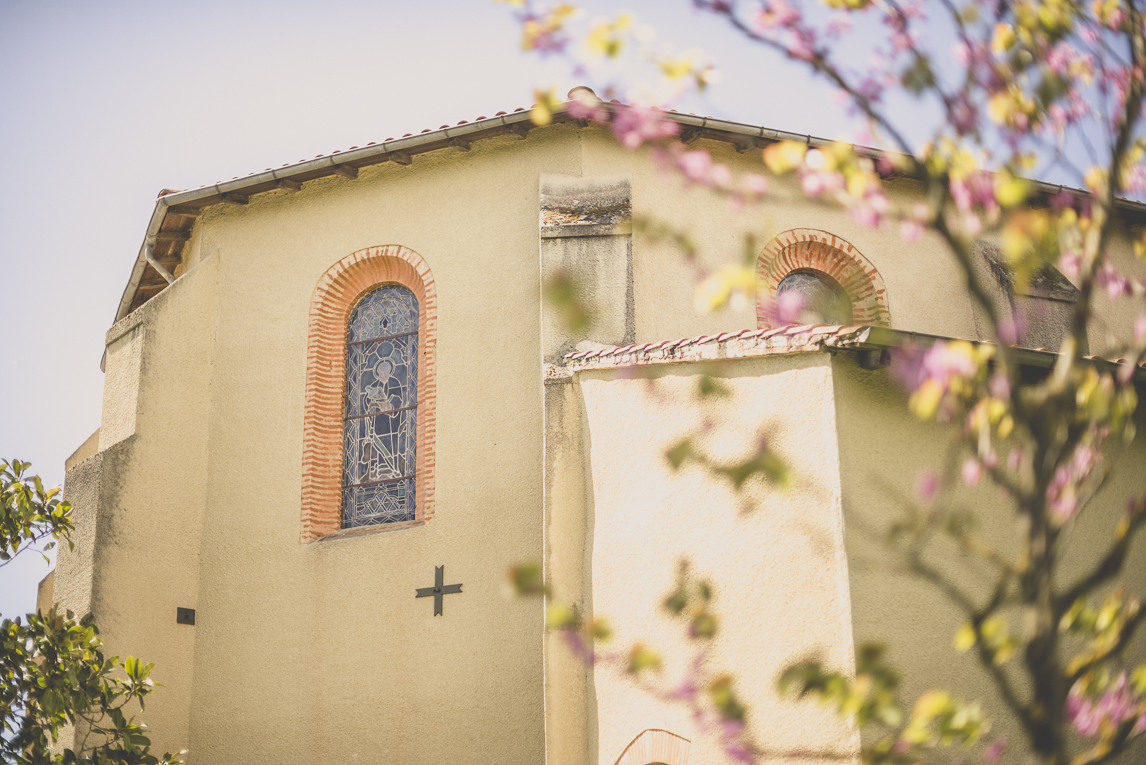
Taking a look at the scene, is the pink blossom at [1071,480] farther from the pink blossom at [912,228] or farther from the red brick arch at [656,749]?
the red brick arch at [656,749]

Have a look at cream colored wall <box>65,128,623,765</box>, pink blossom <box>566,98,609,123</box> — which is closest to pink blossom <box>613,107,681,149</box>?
pink blossom <box>566,98,609,123</box>

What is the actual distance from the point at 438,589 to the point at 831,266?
4875 millimetres

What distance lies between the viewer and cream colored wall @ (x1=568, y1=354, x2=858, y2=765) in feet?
19.1

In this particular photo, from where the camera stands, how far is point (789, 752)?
5609mm

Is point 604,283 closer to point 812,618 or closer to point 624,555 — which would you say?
point 624,555

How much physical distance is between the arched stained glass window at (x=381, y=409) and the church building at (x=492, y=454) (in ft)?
0.10

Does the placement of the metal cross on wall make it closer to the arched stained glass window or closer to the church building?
the church building

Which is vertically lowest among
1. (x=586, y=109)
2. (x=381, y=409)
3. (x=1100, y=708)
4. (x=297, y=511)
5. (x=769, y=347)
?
(x=1100, y=708)

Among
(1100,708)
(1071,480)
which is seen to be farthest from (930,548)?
(1071,480)

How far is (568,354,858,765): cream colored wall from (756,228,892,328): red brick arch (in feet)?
10.1

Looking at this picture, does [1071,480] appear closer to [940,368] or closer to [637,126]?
[940,368]

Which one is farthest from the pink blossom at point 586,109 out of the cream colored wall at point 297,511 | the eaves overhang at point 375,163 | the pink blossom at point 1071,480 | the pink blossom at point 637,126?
the pink blossom at point 1071,480

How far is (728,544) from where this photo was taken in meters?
6.25

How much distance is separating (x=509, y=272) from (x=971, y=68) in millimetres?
6427
